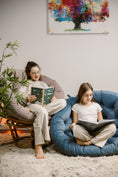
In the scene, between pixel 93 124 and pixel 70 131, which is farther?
pixel 70 131

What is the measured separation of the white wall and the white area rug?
1.49 metres

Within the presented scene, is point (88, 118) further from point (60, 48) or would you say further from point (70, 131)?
point (60, 48)

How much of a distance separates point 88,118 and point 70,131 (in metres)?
0.27

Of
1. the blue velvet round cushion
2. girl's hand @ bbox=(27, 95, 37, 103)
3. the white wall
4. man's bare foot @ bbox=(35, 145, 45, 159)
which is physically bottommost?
man's bare foot @ bbox=(35, 145, 45, 159)

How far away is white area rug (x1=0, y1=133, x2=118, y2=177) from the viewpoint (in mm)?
1947

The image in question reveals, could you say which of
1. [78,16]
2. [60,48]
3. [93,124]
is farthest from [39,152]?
[78,16]

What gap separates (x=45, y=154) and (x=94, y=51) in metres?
1.91

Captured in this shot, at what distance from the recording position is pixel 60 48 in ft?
11.6

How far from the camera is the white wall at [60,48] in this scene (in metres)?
3.47

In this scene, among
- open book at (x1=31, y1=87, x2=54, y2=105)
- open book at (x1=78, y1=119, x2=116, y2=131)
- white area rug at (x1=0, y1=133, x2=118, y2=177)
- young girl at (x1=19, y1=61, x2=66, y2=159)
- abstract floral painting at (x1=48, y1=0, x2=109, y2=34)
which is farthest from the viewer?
abstract floral painting at (x1=48, y1=0, x2=109, y2=34)

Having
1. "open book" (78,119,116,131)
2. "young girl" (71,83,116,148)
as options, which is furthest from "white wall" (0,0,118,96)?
"open book" (78,119,116,131)

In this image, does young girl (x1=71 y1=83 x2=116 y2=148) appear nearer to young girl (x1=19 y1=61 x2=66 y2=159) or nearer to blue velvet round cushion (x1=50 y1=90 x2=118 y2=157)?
blue velvet round cushion (x1=50 y1=90 x2=118 y2=157)

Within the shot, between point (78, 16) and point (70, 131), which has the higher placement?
point (78, 16)

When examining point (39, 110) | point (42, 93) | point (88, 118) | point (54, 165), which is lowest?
point (54, 165)
